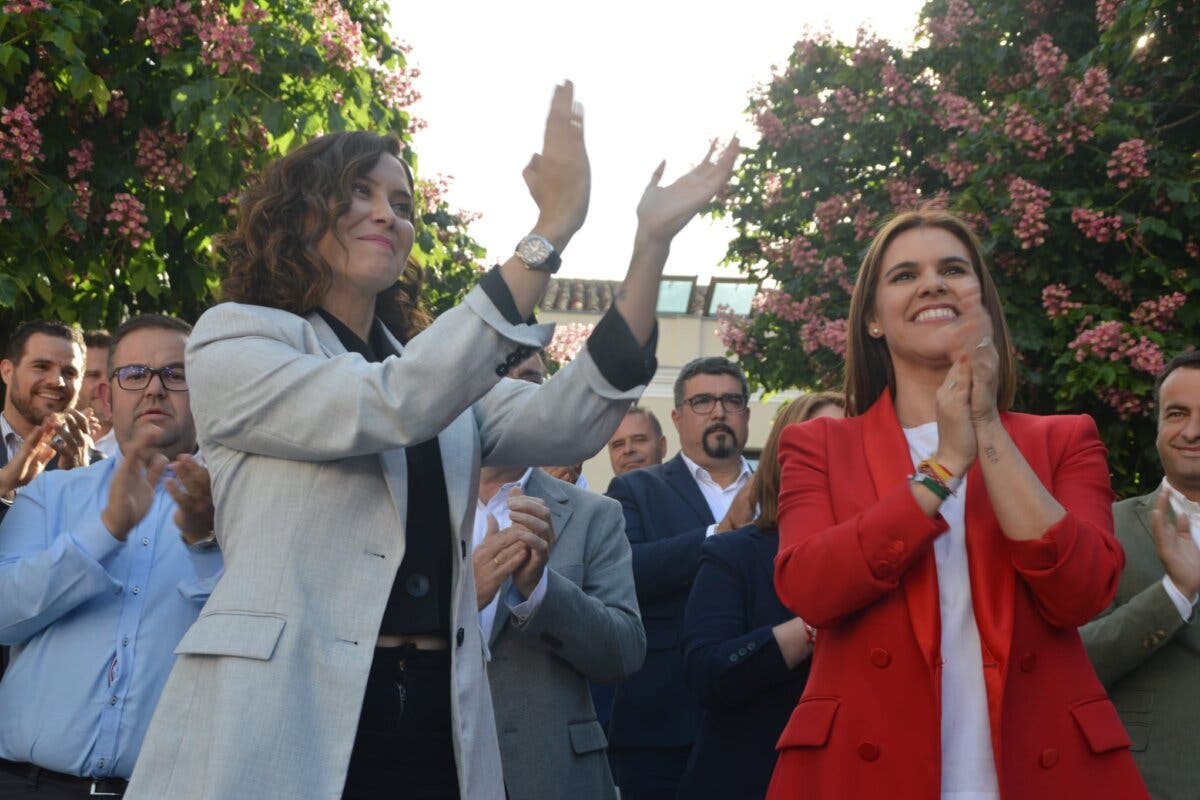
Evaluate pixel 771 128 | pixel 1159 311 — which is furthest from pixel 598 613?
pixel 771 128

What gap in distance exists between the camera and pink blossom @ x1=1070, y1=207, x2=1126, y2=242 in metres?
9.91

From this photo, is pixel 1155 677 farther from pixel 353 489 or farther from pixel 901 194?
pixel 901 194

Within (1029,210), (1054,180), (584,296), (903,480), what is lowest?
(903,480)

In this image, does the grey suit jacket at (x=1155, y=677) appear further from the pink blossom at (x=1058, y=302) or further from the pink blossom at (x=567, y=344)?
the pink blossom at (x=567, y=344)

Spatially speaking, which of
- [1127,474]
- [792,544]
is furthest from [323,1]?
[792,544]

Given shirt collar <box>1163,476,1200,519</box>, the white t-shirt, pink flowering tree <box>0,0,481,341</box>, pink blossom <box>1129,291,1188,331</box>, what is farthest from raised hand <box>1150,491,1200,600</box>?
pink flowering tree <box>0,0,481,341</box>

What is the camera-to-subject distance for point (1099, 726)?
3088 millimetres

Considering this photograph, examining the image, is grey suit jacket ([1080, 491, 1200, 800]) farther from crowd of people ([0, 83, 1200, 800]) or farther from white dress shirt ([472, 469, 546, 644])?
white dress shirt ([472, 469, 546, 644])

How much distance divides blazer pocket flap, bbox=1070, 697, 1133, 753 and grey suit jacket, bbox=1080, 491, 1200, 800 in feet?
5.03

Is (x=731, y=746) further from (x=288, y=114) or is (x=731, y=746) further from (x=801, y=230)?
(x=801, y=230)

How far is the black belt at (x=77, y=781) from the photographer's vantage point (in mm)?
4227

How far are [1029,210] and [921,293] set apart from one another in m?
6.77

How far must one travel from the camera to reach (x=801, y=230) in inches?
498

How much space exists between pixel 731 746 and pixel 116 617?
1.81 metres
